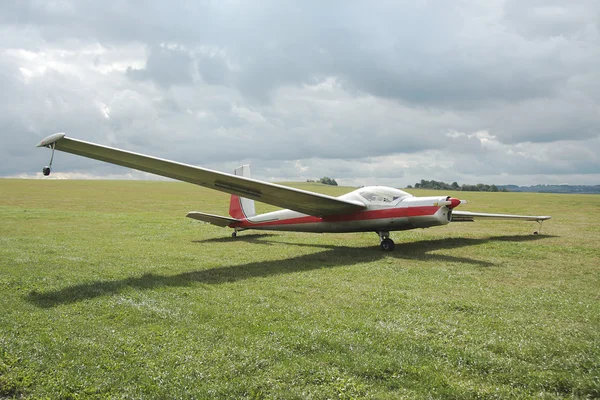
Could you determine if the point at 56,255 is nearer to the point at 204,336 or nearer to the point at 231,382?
the point at 204,336

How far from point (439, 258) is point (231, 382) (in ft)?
30.0

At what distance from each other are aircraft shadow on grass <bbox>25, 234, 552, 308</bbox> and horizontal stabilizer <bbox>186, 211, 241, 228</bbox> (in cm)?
88

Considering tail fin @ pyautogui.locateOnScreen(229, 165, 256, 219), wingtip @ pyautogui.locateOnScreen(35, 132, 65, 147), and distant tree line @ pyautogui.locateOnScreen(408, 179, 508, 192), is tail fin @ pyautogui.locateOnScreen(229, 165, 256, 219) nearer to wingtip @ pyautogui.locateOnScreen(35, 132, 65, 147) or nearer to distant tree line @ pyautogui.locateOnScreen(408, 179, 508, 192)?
wingtip @ pyautogui.locateOnScreen(35, 132, 65, 147)

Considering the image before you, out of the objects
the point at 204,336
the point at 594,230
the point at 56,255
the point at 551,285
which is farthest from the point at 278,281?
the point at 594,230

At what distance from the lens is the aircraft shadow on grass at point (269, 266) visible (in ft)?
24.0

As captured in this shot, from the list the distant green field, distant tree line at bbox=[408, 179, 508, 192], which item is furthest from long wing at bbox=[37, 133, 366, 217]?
distant tree line at bbox=[408, 179, 508, 192]

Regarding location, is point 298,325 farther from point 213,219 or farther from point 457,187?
point 457,187

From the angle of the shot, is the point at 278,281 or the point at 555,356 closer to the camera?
the point at 555,356

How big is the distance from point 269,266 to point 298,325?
5.00 meters

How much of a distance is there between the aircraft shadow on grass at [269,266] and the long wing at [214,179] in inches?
67.1

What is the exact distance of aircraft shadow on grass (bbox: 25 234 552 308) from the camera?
7.30 m

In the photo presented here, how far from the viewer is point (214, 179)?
1040cm

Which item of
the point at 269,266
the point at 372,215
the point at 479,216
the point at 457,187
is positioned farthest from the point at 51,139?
the point at 457,187

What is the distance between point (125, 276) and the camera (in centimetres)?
891
